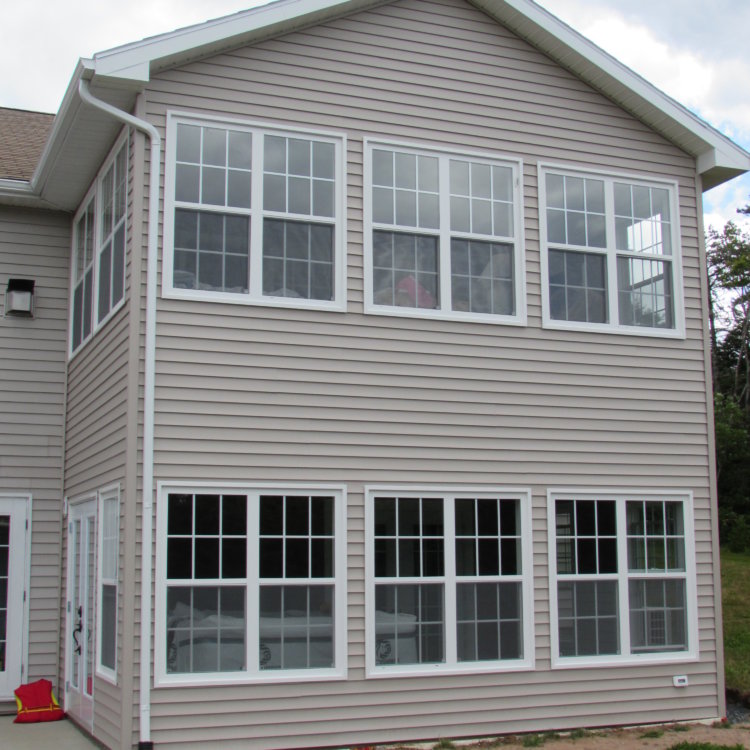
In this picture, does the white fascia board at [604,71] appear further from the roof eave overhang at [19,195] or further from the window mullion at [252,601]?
the window mullion at [252,601]

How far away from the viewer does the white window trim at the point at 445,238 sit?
9.61m

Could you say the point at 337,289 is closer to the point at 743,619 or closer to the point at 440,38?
the point at 440,38

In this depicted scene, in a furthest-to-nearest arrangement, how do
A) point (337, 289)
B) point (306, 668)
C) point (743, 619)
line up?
point (743, 619), point (337, 289), point (306, 668)

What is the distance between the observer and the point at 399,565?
9.30 m

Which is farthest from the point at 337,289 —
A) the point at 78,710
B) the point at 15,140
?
the point at 15,140

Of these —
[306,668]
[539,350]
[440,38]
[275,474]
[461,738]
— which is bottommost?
[461,738]

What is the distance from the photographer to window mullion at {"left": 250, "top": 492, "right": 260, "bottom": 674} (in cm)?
→ 864

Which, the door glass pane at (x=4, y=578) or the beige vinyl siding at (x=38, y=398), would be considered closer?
the door glass pane at (x=4, y=578)

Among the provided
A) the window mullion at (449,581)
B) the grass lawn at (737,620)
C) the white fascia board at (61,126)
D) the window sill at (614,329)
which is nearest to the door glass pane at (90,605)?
the window mullion at (449,581)

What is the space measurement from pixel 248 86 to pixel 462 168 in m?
2.26

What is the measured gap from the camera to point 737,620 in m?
15.7

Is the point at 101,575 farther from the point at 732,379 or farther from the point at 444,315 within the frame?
the point at 732,379

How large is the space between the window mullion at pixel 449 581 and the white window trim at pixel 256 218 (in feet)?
7.09

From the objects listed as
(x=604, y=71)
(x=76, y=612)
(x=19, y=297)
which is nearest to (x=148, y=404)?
(x=76, y=612)
